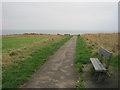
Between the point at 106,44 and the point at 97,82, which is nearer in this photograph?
the point at 97,82

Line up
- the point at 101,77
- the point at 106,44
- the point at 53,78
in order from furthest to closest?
the point at 106,44, the point at 53,78, the point at 101,77

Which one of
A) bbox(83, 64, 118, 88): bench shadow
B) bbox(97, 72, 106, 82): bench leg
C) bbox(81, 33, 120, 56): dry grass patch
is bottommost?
bbox(83, 64, 118, 88): bench shadow

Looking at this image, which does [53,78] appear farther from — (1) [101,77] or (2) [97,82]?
(1) [101,77]

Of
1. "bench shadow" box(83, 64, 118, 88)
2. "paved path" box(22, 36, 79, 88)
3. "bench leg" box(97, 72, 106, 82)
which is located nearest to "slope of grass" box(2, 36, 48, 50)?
"paved path" box(22, 36, 79, 88)

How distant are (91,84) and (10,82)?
9.48 ft

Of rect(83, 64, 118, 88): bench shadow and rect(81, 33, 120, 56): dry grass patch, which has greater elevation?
rect(81, 33, 120, 56): dry grass patch

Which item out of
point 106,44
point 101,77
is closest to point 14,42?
point 106,44

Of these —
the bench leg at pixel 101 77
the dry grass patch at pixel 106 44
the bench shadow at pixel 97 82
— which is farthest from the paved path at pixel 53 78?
the dry grass patch at pixel 106 44

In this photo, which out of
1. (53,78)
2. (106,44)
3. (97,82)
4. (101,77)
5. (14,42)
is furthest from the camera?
(14,42)

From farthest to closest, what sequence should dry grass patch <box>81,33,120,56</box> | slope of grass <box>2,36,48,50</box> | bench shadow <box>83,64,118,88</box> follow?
slope of grass <box>2,36,48,50</box> → dry grass patch <box>81,33,120,56</box> → bench shadow <box>83,64,118,88</box>

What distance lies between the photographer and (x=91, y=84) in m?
5.62

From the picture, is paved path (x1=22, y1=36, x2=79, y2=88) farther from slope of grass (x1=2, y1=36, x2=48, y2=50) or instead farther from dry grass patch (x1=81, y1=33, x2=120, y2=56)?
slope of grass (x1=2, y1=36, x2=48, y2=50)

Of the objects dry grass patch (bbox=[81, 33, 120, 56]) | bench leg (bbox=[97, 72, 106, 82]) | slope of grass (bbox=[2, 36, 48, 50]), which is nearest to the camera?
bench leg (bbox=[97, 72, 106, 82])

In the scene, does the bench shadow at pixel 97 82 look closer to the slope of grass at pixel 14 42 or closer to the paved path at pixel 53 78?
the paved path at pixel 53 78
